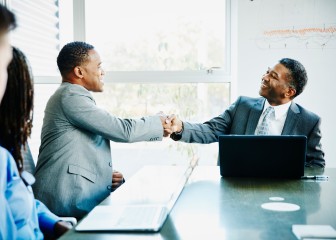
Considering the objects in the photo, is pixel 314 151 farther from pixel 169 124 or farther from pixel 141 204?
pixel 141 204

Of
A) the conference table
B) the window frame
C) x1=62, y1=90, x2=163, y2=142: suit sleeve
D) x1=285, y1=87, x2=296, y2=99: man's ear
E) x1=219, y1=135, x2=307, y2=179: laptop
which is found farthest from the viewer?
the window frame

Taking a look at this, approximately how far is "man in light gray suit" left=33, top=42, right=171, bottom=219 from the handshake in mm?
214

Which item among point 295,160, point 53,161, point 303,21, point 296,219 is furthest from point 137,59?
point 296,219

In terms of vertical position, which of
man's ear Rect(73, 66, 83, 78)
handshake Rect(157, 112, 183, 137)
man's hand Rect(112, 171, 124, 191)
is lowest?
man's hand Rect(112, 171, 124, 191)

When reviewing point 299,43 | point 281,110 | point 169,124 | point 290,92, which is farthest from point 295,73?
point 169,124

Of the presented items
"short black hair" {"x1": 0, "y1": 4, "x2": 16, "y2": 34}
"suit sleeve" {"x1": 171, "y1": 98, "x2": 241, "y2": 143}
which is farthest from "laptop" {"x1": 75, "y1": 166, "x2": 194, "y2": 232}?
"short black hair" {"x1": 0, "y1": 4, "x2": 16, "y2": 34}

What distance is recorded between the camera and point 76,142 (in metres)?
1.91

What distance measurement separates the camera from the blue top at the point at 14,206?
105cm

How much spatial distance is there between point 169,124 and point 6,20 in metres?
1.45

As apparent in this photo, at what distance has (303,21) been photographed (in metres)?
2.98

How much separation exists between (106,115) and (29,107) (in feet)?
2.37

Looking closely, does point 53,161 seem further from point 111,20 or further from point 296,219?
point 111,20

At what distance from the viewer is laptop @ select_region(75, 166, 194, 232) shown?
1.14 metres

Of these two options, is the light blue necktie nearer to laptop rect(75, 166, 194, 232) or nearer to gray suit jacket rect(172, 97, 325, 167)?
gray suit jacket rect(172, 97, 325, 167)
